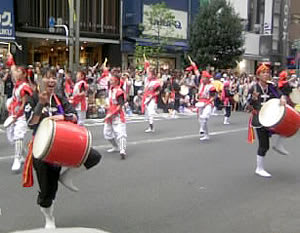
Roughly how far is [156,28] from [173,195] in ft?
77.0

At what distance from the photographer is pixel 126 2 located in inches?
1180

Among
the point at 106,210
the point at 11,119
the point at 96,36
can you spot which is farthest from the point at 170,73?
the point at 106,210

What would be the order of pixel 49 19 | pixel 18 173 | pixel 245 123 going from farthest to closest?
pixel 49 19 → pixel 245 123 → pixel 18 173

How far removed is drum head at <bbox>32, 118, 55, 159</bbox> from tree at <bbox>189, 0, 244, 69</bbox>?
27.0 meters

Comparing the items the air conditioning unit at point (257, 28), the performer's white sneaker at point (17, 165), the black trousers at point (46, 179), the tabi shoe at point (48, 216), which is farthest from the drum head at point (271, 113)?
the air conditioning unit at point (257, 28)

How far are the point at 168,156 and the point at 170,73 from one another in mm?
13039

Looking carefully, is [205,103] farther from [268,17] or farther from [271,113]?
[268,17]

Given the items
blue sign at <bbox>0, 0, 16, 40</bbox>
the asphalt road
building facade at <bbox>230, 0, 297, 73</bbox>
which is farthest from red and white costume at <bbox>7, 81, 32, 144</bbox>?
building facade at <bbox>230, 0, 297, 73</bbox>

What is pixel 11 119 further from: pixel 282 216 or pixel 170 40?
pixel 170 40

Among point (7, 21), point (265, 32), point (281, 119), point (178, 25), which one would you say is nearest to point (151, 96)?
point (281, 119)

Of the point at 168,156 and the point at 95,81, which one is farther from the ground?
the point at 95,81

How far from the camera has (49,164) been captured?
184 inches

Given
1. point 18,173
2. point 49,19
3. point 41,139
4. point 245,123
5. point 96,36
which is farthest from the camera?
point 96,36

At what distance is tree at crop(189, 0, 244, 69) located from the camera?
1219 inches
